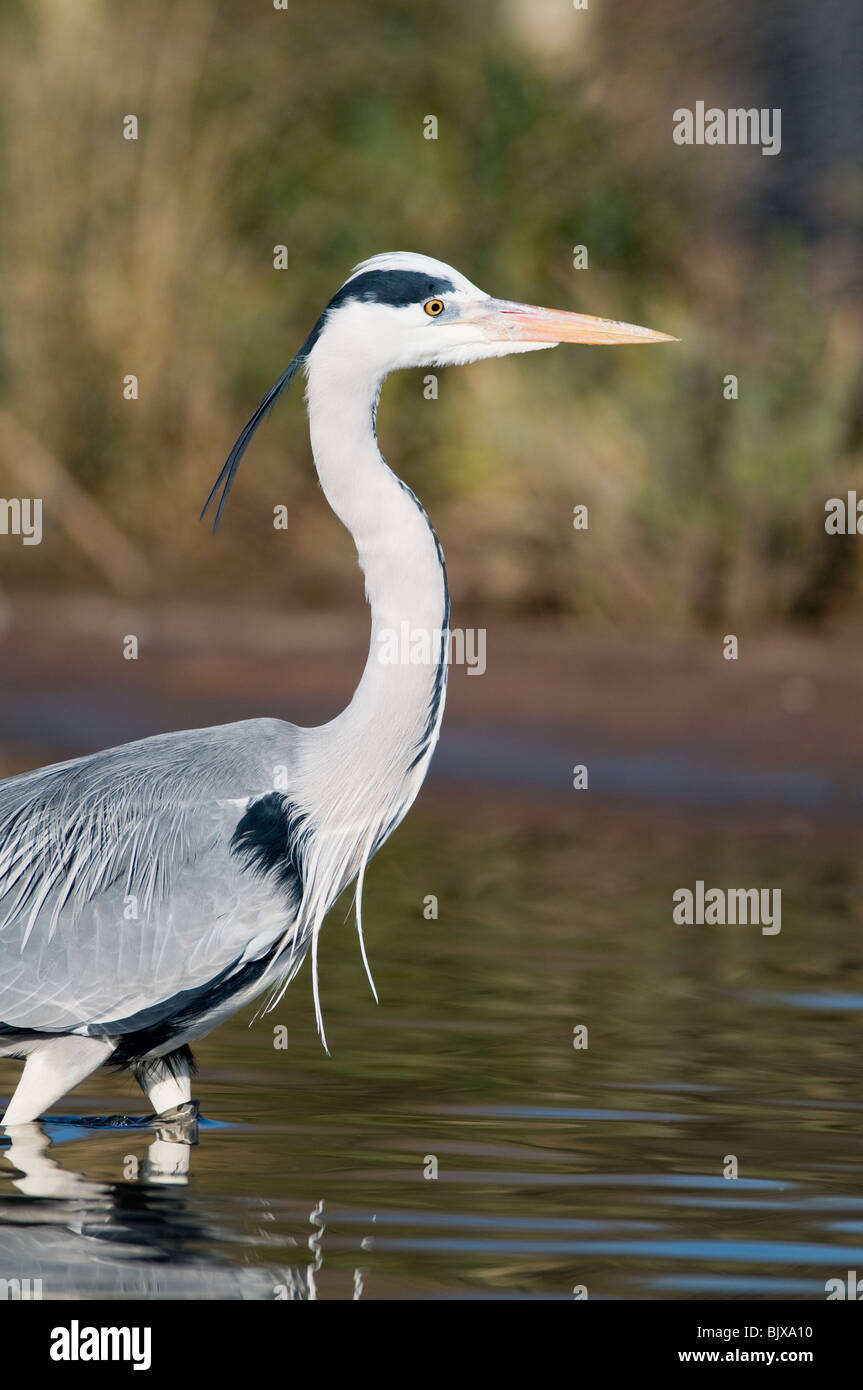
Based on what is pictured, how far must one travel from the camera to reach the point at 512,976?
8.30 m

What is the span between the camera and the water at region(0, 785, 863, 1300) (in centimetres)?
515

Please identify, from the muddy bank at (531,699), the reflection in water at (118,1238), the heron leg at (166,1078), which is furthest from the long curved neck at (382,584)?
the muddy bank at (531,699)

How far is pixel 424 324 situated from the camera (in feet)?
21.5

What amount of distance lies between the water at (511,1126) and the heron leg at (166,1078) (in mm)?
98

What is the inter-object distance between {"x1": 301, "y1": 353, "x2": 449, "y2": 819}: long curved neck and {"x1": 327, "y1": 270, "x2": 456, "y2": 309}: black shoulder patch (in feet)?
0.64

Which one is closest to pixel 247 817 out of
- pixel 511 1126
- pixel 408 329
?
pixel 511 1126

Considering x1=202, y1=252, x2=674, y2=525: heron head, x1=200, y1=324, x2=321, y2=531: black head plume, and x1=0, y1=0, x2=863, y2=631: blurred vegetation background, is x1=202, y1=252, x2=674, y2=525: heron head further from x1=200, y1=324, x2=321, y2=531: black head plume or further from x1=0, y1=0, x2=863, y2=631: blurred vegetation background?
x1=0, y1=0, x2=863, y2=631: blurred vegetation background

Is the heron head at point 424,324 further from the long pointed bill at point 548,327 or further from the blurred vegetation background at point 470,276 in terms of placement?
the blurred vegetation background at point 470,276

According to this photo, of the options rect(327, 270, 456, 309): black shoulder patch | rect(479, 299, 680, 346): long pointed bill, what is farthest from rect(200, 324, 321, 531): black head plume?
rect(479, 299, 680, 346): long pointed bill
